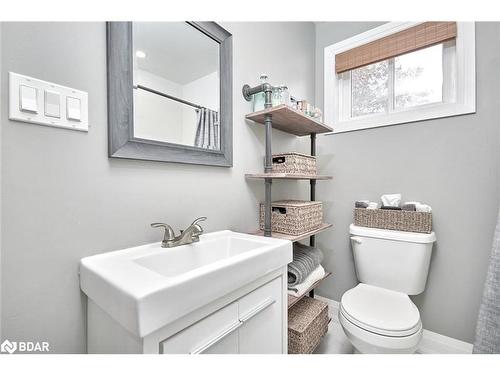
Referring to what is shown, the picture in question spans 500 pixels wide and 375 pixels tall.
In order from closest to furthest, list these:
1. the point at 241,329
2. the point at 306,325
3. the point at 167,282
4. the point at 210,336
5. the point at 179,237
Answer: the point at 167,282, the point at 210,336, the point at 241,329, the point at 179,237, the point at 306,325

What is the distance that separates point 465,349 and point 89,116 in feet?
7.11

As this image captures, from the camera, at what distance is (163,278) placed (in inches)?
22.1

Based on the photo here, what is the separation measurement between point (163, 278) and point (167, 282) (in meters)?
0.03

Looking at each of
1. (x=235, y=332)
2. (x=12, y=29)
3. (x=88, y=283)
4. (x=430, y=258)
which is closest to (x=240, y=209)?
(x=235, y=332)

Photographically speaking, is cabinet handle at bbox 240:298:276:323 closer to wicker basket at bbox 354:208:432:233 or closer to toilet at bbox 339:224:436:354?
toilet at bbox 339:224:436:354

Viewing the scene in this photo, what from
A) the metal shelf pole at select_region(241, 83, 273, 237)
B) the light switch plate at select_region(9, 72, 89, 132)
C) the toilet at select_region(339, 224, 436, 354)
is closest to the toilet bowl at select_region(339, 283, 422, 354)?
the toilet at select_region(339, 224, 436, 354)

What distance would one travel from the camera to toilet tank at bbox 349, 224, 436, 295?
127cm

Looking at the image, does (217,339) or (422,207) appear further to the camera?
(422,207)

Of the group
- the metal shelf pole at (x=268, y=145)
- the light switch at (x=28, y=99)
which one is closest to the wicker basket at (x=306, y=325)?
the metal shelf pole at (x=268, y=145)

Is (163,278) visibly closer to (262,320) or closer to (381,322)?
(262,320)

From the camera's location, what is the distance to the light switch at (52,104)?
0.65m

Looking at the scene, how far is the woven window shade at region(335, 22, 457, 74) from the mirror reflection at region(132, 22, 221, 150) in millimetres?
1054

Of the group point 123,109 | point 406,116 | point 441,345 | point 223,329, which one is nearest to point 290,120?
point 406,116

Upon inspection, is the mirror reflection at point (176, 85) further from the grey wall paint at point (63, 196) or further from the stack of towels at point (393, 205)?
the stack of towels at point (393, 205)
